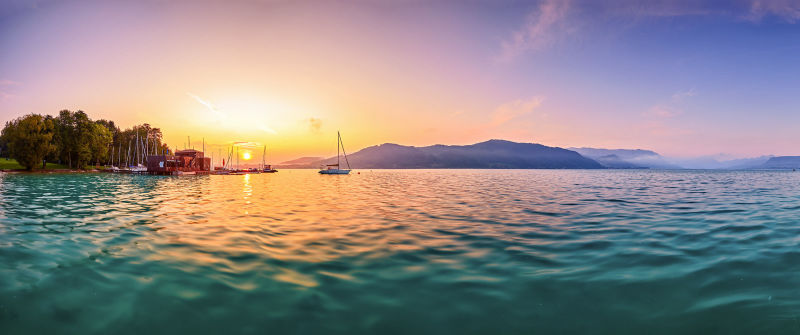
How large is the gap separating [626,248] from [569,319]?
23.4 ft

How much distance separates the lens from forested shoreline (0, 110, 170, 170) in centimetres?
9231

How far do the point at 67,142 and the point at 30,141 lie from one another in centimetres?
1665

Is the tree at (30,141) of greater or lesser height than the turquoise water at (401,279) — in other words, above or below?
above

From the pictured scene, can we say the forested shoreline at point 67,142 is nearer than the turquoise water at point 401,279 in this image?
No

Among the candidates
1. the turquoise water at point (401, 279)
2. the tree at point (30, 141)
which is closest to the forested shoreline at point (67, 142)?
the tree at point (30, 141)

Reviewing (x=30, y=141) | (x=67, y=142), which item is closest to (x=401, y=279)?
(x=30, y=141)

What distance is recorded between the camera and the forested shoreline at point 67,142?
92.3 meters

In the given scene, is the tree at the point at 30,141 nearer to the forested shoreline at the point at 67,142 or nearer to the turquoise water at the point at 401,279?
the forested shoreline at the point at 67,142

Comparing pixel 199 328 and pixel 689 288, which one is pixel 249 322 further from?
pixel 689 288

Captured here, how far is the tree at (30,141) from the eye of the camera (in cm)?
9050

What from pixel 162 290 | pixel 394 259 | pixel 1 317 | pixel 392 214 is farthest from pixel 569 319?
pixel 392 214

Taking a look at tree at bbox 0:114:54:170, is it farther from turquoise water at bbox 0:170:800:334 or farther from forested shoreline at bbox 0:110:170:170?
turquoise water at bbox 0:170:800:334

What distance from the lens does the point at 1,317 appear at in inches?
252

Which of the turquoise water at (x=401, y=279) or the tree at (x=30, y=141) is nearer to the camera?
the turquoise water at (x=401, y=279)
